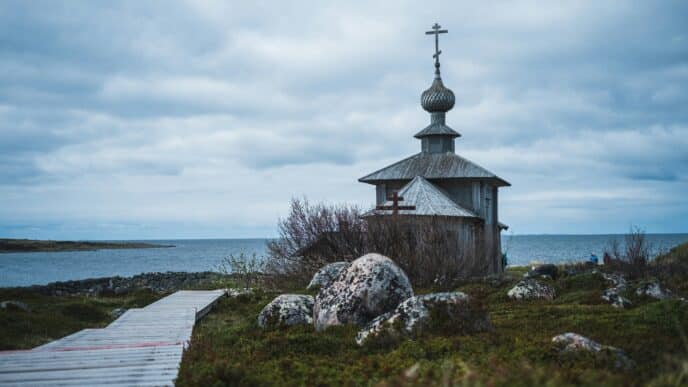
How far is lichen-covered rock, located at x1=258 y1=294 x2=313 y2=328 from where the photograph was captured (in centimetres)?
1227

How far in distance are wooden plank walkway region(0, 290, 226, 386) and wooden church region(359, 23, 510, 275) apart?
16.6 metres

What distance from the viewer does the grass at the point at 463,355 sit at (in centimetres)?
627

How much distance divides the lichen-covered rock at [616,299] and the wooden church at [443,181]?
12074mm

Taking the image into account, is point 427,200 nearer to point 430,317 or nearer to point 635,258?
point 635,258

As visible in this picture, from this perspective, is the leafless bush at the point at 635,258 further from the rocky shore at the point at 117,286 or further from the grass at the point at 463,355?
the rocky shore at the point at 117,286

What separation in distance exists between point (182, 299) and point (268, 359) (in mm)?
10760

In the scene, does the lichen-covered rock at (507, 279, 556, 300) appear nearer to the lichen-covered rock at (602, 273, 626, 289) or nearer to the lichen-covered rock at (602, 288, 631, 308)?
the lichen-covered rock at (602, 288, 631, 308)

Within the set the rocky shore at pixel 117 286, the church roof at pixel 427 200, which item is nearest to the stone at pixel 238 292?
the rocky shore at pixel 117 286

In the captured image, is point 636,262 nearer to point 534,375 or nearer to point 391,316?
point 391,316

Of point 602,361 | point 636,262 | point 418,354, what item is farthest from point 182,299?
point 636,262

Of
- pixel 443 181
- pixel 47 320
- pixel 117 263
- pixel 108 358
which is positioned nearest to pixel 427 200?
pixel 443 181

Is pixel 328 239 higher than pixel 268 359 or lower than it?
higher

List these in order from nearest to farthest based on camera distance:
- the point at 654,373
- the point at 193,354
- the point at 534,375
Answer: the point at 534,375
the point at 654,373
the point at 193,354

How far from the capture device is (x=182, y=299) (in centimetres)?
1881
